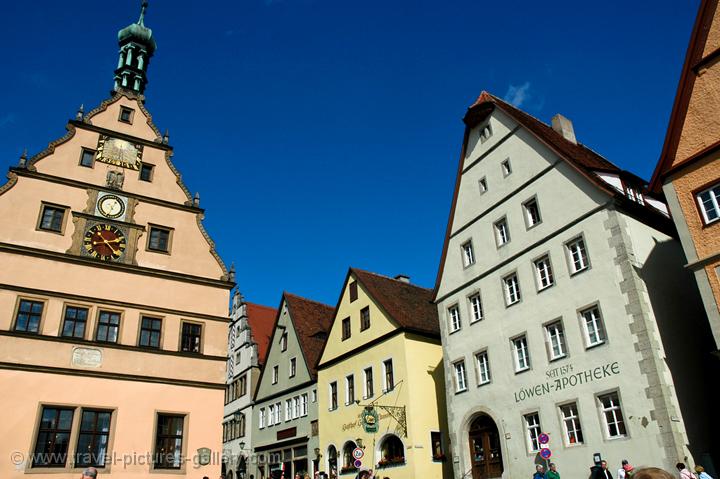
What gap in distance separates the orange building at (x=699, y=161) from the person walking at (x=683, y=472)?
357cm

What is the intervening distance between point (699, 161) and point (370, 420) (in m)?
16.9

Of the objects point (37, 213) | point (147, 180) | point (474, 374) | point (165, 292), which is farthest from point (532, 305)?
point (37, 213)

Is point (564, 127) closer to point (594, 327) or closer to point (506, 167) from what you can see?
point (506, 167)

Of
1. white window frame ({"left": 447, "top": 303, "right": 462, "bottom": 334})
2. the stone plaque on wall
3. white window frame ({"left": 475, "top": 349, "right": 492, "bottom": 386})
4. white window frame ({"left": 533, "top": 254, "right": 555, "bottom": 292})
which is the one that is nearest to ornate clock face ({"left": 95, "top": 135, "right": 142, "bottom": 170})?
the stone plaque on wall

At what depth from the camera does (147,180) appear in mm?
24203

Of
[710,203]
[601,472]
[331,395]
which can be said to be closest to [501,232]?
[710,203]

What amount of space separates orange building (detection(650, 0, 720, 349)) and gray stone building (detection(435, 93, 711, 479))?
2.07 m

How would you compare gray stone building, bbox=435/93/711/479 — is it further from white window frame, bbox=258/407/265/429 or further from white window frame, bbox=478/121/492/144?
white window frame, bbox=258/407/265/429

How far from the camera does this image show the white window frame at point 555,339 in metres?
19.9

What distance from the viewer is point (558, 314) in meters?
20.2

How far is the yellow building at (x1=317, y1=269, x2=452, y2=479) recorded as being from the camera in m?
25.7

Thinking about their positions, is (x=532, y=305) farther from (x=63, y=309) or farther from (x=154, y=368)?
(x=63, y=309)

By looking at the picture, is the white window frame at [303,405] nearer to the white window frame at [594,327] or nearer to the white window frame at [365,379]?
the white window frame at [365,379]

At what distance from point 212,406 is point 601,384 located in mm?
13309
